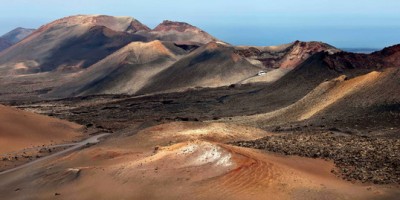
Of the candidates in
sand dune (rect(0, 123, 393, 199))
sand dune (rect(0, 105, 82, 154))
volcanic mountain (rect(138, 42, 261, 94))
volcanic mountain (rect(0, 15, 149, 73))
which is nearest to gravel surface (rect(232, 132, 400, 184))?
sand dune (rect(0, 123, 393, 199))

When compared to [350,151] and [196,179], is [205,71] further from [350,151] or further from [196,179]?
[196,179]

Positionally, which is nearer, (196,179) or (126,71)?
(196,179)

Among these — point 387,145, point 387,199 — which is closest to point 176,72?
point 387,145

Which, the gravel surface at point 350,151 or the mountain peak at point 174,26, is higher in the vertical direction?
the mountain peak at point 174,26

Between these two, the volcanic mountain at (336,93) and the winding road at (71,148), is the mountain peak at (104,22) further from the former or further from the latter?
the winding road at (71,148)

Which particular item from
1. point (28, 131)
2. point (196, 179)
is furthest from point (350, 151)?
point (28, 131)

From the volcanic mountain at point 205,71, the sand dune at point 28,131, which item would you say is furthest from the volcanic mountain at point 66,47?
the sand dune at point 28,131

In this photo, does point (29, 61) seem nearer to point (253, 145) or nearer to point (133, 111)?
point (133, 111)
